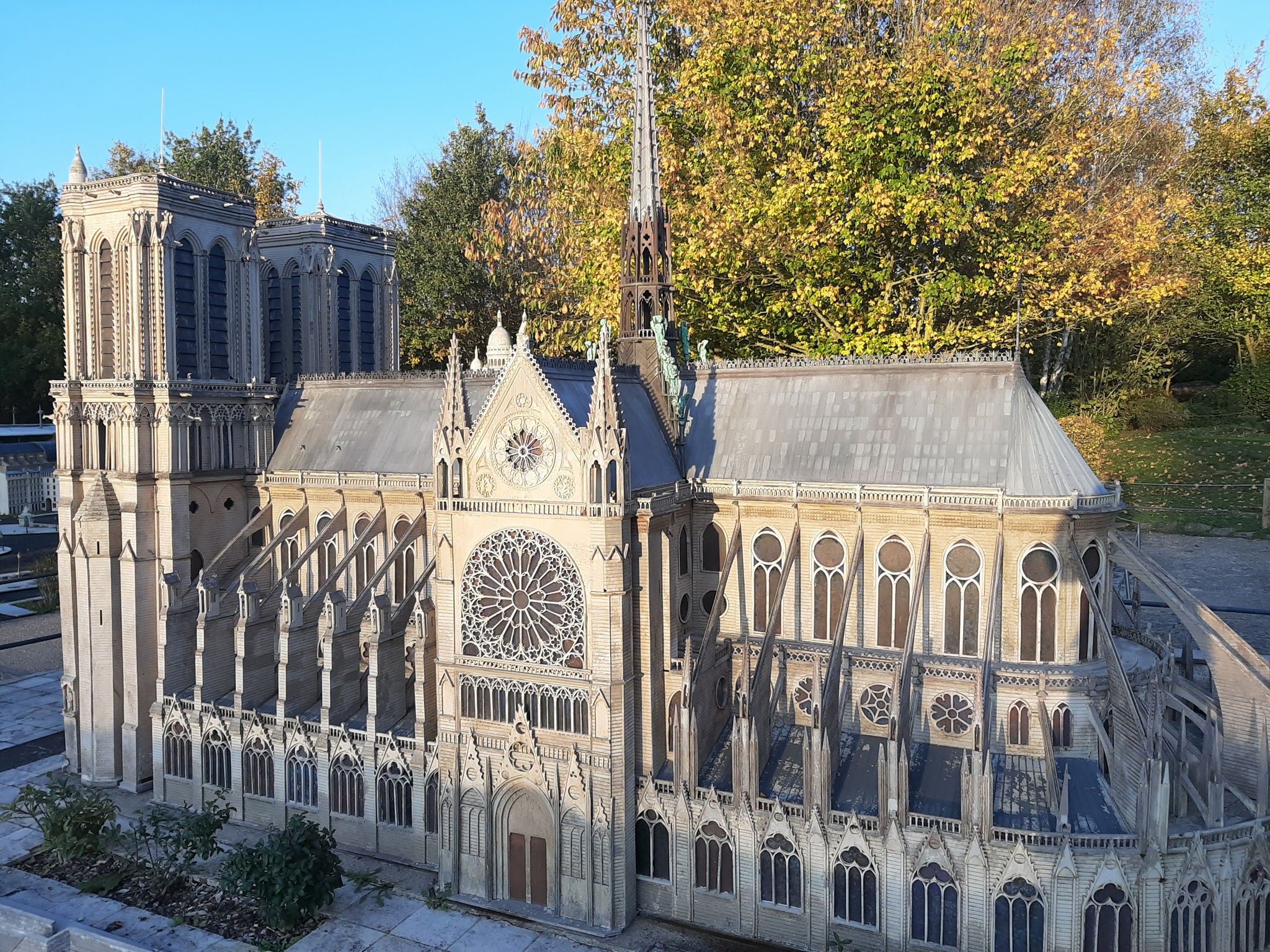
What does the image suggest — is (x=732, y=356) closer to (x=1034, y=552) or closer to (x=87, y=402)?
(x=1034, y=552)

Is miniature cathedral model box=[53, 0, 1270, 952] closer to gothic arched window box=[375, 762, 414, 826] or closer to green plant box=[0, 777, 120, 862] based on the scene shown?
gothic arched window box=[375, 762, 414, 826]

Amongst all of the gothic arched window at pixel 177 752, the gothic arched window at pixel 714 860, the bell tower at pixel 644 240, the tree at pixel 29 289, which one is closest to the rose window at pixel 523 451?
the bell tower at pixel 644 240

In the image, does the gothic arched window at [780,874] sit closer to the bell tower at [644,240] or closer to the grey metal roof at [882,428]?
the grey metal roof at [882,428]

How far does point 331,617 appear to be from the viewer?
30188 millimetres

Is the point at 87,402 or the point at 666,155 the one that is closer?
the point at 87,402

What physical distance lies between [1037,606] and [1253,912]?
8565mm

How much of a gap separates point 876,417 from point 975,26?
2474 cm

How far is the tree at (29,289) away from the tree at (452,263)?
128 feet

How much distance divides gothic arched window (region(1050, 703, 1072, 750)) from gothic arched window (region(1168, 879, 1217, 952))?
464 cm

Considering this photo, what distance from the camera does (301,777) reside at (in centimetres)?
3086

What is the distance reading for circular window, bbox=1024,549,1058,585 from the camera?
25953 millimetres

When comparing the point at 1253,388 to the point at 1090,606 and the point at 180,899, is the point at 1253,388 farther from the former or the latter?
the point at 180,899

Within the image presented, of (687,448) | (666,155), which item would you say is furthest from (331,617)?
(666,155)

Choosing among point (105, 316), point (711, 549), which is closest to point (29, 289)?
point (105, 316)
